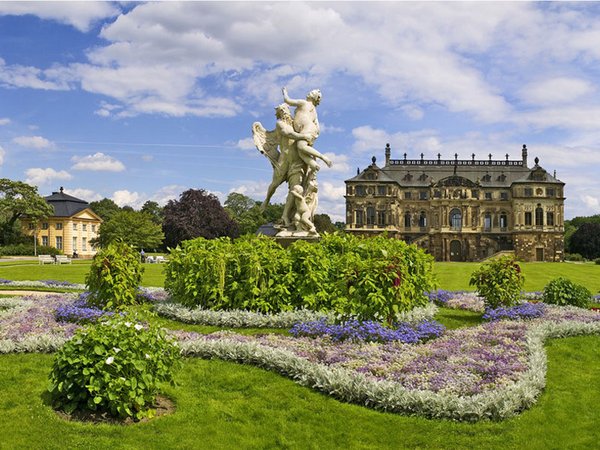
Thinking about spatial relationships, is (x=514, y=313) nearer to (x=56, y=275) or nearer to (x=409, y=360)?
(x=409, y=360)

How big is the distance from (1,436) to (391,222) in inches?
3195

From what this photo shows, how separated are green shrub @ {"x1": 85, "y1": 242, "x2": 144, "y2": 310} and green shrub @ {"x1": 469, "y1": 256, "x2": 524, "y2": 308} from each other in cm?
922

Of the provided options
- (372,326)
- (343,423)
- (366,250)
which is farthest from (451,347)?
(366,250)

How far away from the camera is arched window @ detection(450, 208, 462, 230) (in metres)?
87.6

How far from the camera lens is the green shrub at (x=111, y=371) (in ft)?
23.2

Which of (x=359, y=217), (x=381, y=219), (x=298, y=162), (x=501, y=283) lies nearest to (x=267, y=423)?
(x=501, y=283)

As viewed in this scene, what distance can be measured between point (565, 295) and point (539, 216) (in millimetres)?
73062

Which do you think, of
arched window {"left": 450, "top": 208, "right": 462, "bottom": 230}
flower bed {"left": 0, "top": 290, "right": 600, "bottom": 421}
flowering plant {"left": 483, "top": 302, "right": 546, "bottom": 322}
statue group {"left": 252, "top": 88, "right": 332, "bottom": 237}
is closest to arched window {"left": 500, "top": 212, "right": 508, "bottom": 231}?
arched window {"left": 450, "top": 208, "right": 462, "bottom": 230}

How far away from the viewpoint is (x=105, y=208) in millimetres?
107312

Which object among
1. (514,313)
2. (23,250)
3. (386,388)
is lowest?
(386,388)

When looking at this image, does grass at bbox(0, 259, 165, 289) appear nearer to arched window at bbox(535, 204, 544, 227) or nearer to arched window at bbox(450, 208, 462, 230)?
arched window at bbox(450, 208, 462, 230)

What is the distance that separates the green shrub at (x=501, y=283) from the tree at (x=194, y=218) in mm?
63193

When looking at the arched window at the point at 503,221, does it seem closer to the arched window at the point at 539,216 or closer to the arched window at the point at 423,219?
the arched window at the point at 539,216

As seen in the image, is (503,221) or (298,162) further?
(503,221)
